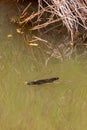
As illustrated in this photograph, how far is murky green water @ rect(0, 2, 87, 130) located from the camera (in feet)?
7.61

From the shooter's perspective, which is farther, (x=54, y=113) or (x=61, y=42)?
(x=61, y=42)

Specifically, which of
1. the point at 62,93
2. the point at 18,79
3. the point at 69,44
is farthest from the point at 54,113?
the point at 69,44

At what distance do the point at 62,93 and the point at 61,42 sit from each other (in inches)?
28.4

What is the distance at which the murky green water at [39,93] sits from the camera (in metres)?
2.32

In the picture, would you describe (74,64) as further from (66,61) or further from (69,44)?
(69,44)

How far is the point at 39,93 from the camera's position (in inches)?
98.7

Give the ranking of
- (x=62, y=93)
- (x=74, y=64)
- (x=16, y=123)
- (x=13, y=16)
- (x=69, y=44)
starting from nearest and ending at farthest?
1. (x=16, y=123)
2. (x=62, y=93)
3. (x=74, y=64)
4. (x=69, y=44)
5. (x=13, y=16)

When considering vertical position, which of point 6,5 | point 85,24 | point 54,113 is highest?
point 6,5

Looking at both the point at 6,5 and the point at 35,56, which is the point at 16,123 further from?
the point at 6,5

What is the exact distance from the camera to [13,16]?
3.46 meters

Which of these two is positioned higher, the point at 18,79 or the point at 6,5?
the point at 6,5

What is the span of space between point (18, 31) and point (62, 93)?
94cm

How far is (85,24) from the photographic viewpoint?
3219 mm

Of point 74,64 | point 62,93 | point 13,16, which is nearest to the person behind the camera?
point 62,93
